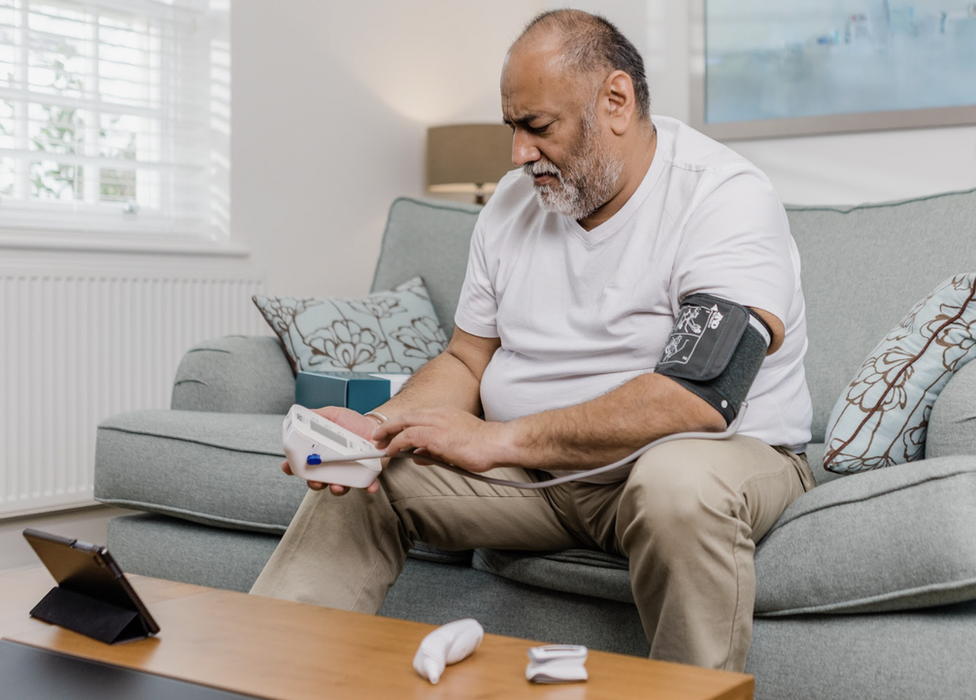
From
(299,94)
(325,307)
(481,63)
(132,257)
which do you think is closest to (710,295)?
(325,307)

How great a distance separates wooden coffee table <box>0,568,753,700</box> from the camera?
2.61 ft

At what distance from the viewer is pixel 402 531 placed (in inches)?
56.1

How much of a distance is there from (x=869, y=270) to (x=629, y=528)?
959 mm

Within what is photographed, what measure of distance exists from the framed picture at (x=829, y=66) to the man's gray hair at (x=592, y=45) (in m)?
1.76

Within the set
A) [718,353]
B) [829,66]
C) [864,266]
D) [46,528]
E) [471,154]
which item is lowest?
[46,528]

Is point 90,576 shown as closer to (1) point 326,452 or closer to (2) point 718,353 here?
(1) point 326,452

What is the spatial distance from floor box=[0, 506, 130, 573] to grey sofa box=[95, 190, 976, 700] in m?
0.83

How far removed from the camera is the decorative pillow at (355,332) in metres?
2.15

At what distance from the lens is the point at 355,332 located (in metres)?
2.21

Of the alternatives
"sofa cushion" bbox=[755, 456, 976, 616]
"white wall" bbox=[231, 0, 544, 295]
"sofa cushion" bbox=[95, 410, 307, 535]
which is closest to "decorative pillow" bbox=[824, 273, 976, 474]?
"sofa cushion" bbox=[755, 456, 976, 616]

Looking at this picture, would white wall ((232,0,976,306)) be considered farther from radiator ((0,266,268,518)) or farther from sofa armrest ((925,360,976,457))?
sofa armrest ((925,360,976,457))

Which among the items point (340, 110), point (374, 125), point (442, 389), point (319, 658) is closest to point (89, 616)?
point (319, 658)

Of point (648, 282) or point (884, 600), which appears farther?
point (648, 282)

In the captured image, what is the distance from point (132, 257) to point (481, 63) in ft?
5.62
